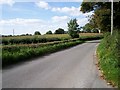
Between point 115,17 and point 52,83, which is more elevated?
point 115,17

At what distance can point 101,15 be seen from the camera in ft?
119

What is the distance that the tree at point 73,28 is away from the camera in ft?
293

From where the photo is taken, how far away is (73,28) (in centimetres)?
9325

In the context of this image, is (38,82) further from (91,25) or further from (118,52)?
(91,25)

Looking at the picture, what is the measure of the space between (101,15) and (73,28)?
2246 inches

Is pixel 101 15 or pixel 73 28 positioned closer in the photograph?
pixel 101 15

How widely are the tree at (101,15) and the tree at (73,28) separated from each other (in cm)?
4730

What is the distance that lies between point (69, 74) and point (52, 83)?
8.51 ft

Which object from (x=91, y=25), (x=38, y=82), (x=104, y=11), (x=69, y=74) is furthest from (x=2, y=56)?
(x=91, y=25)

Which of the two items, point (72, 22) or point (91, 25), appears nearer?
point (91, 25)

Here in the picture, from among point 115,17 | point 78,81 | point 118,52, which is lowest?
point 78,81

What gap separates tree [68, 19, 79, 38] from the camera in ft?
293

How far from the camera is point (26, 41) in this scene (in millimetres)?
61656

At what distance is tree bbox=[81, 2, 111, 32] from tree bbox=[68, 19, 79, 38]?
4730cm
